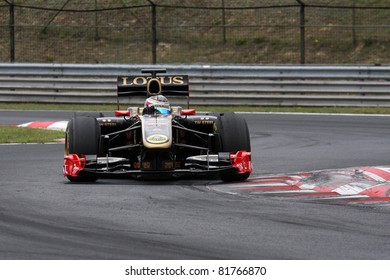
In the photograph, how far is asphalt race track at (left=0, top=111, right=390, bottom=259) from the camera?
817 centimetres

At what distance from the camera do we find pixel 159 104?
13.3 meters

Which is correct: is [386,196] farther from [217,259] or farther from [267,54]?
[267,54]

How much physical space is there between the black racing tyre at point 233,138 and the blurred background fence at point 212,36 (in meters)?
19.1

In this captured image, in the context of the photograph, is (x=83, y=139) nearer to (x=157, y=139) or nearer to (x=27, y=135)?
(x=157, y=139)

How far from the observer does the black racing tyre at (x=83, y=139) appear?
40.5ft

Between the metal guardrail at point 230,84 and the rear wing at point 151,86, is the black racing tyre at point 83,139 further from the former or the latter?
the metal guardrail at point 230,84

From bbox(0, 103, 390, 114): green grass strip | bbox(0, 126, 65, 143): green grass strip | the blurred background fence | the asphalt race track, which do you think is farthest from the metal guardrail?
the asphalt race track

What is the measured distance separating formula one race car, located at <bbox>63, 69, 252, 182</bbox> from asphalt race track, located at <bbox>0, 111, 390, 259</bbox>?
19 centimetres

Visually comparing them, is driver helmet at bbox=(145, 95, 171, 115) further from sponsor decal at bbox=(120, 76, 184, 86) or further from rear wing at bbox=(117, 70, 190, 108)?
sponsor decal at bbox=(120, 76, 184, 86)

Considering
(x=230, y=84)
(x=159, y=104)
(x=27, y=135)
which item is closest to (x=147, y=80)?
(x=159, y=104)

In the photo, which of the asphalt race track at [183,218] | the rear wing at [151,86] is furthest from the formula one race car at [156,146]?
the rear wing at [151,86]

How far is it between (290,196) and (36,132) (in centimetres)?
842

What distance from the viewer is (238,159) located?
12414mm

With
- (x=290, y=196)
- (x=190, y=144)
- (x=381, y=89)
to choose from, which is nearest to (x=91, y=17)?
(x=381, y=89)
